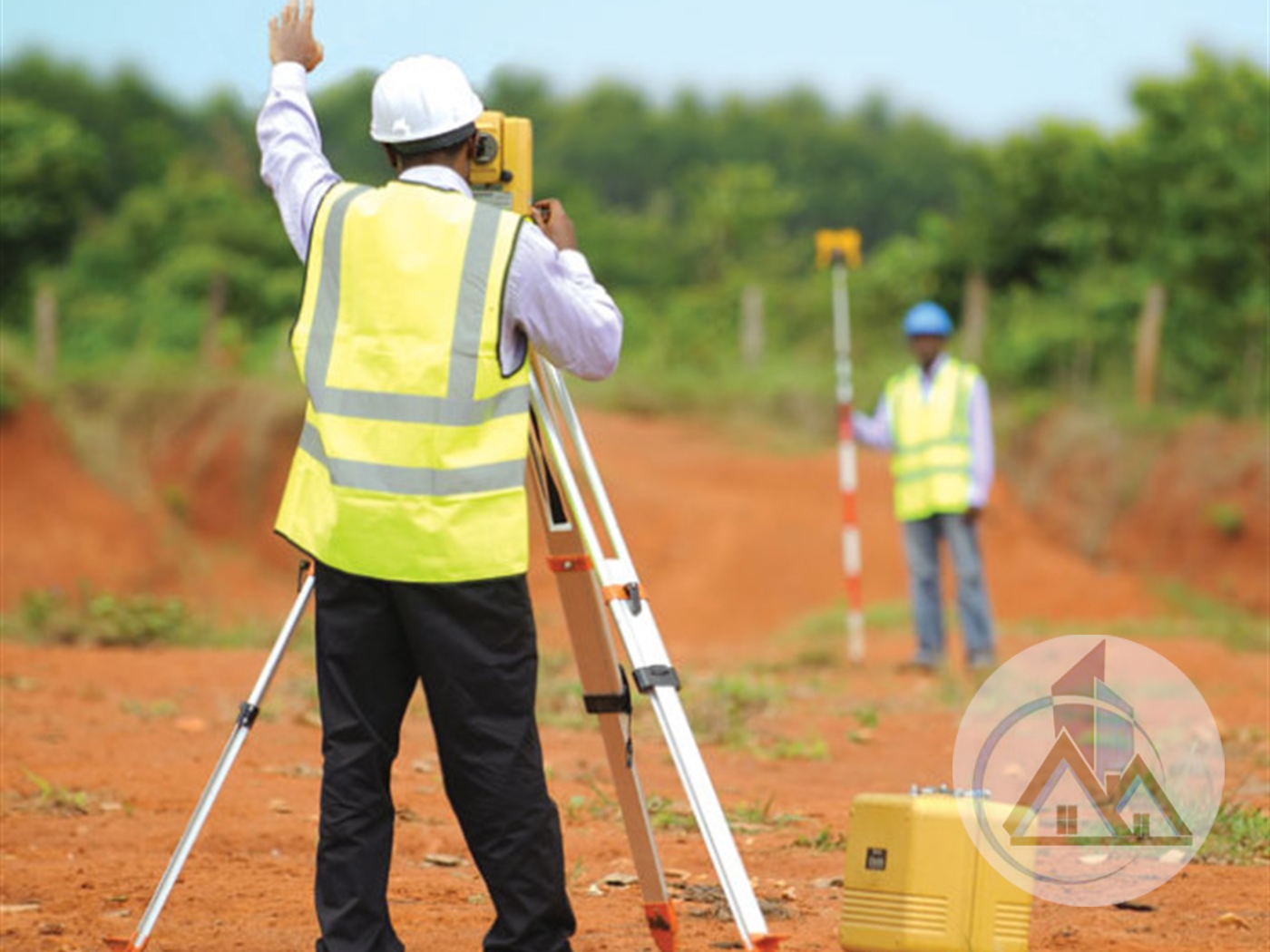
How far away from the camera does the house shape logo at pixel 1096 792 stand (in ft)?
17.9

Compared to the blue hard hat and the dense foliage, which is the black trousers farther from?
the blue hard hat

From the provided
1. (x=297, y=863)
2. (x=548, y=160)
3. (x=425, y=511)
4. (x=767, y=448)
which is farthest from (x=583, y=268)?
(x=548, y=160)

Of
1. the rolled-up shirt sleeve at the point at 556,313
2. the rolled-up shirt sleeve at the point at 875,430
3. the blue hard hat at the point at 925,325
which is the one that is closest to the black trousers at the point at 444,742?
the rolled-up shirt sleeve at the point at 556,313

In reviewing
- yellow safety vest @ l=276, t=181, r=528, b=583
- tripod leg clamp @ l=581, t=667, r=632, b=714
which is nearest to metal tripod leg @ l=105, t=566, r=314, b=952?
yellow safety vest @ l=276, t=181, r=528, b=583

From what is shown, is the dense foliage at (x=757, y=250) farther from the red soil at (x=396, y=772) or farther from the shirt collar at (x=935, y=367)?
the shirt collar at (x=935, y=367)

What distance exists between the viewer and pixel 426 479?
3459 millimetres

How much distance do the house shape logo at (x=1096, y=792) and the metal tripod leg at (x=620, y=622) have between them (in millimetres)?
729

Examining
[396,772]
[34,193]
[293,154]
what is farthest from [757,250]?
[293,154]

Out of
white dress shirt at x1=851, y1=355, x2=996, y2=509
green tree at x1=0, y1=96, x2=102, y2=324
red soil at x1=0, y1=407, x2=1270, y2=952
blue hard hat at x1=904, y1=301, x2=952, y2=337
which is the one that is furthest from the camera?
green tree at x1=0, y1=96, x2=102, y2=324

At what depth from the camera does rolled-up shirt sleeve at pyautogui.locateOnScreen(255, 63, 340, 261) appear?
12.0ft

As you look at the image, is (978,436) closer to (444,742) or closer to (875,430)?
(875,430)

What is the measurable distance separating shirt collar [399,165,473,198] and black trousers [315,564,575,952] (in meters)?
0.77

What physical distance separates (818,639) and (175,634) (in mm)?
4890

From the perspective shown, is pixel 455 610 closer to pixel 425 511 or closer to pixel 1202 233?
pixel 425 511
